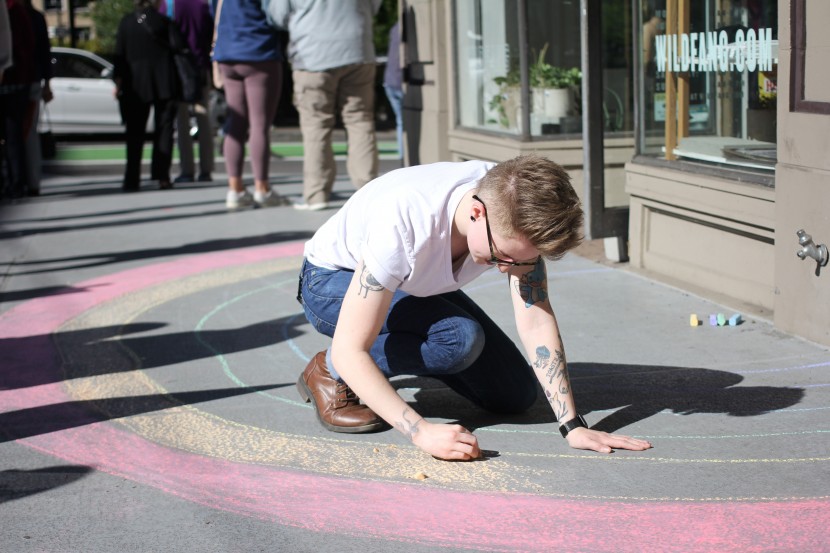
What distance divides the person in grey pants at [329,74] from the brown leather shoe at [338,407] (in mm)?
4926

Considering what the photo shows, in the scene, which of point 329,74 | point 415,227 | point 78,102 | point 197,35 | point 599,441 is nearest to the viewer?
point 415,227

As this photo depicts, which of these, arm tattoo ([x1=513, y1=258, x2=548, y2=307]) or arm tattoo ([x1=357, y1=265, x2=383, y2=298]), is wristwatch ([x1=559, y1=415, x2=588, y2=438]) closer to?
arm tattoo ([x1=513, y1=258, x2=548, y2=307])

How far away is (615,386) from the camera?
4.30 m

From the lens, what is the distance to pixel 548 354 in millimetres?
3568

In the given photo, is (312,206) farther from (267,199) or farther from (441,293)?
(441,293)

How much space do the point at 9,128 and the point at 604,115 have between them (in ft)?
18.5

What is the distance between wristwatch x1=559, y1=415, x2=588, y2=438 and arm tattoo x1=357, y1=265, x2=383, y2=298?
0.81 metres

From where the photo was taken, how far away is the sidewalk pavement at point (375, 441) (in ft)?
10.0

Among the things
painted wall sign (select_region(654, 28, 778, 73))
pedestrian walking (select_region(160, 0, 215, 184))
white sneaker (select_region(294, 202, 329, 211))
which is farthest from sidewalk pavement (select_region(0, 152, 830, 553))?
pedestrian walking (select_region(160, 0, 215, 184))

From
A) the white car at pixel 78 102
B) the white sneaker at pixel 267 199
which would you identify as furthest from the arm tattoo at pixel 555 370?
the white car at pixel 78 102

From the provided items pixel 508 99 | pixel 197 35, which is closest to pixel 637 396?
pixel 508 99

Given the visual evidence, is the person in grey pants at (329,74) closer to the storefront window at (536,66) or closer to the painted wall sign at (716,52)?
the storefront window at (536,66)

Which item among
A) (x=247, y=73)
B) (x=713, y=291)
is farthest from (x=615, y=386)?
(x=247, y=73)

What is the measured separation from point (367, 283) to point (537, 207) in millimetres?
605
